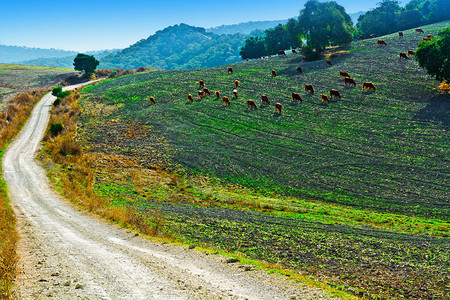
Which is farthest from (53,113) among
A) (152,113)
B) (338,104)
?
(338,104)

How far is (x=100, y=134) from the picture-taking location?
54750mm

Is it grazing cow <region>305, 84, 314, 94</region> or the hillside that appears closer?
the hillside

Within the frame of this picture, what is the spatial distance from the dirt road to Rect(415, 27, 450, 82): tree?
51.4 meters

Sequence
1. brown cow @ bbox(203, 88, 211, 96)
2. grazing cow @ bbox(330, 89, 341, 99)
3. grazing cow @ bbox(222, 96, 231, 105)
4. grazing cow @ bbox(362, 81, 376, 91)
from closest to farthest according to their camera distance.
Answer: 1. grazing cow @ bbox(330, 89, 341, 99)
2. grazing cow @ bbox(362, 81, 376, 91)
3. grazing cow @ bbox(222, 96, 231, 105)
4. brown cow @ bbox(203, 88, 211, 96)

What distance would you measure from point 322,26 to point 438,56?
44880mm

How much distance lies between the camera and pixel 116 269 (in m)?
17.9

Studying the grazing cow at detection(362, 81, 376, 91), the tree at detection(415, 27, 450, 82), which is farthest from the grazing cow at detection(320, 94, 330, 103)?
the tree at detection(415, 27, 450, 82)

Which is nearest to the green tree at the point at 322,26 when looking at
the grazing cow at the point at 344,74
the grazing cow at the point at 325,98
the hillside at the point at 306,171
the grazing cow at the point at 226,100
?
the hillside at the point at 306,171

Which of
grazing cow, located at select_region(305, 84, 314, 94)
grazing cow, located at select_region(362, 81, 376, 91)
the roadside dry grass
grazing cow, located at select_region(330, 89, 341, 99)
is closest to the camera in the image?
the roadside dry grass

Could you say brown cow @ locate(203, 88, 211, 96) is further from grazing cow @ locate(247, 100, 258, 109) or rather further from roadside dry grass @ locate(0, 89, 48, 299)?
roadside dry grass @ locate(0, 89, 48, 299)

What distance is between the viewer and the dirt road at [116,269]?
15.5 meters

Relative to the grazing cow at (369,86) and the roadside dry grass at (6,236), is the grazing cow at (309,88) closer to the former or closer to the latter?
the grazing cow at (369,86)

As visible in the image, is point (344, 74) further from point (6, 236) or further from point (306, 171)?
point (6, 236)

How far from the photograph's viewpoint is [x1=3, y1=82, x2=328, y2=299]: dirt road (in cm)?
1545
